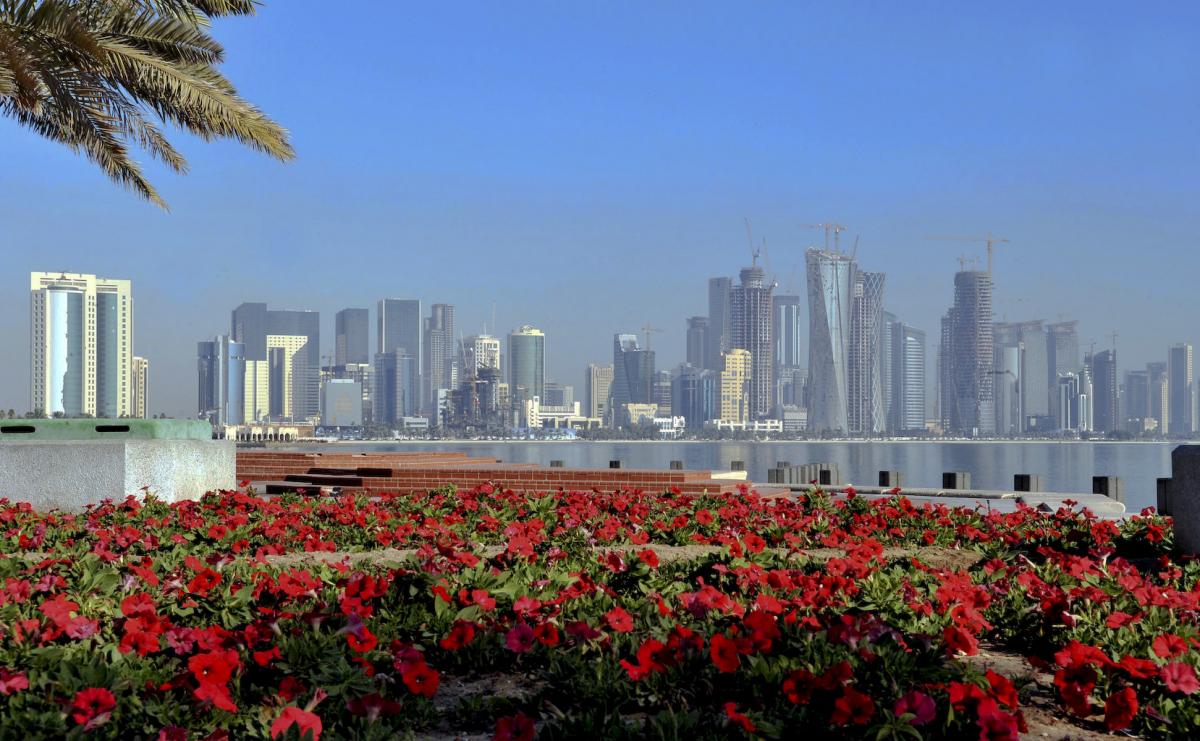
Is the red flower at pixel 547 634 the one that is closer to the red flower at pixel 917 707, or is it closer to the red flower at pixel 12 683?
the red flower at pixel 917 707

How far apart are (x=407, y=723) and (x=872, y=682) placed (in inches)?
67.7

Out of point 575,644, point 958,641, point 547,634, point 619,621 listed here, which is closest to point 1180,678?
point 958,641

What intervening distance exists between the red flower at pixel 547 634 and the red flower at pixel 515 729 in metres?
1.01

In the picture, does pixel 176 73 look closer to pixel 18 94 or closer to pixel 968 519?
pixel 18 94

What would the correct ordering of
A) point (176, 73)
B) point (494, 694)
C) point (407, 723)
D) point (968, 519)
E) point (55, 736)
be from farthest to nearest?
point (176, 73) < point (968, 519) < point (494, 694) < point (407, 723) < point (55, 736)

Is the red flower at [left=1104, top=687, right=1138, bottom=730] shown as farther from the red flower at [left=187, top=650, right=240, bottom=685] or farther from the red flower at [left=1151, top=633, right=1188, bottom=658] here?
the red flower at [left=187, top=650, right=240, bottom=685]

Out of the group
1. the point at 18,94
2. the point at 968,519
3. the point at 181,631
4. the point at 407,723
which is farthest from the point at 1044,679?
the point at 18,94

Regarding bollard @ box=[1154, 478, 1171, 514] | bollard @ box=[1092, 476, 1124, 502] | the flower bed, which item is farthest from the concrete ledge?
bollard @ box=[1092, 476, 1124, 502]

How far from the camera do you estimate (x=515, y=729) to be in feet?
11.3

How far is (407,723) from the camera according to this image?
400 centimetres

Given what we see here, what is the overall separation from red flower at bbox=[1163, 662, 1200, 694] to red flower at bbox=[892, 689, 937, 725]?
103 centimetres

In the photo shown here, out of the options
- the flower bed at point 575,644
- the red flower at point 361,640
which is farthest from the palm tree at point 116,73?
the red flower at point 361,640

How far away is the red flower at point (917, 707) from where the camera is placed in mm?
3498

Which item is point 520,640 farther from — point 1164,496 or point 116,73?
point 1164,496
